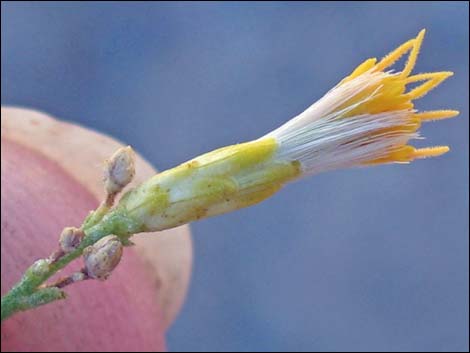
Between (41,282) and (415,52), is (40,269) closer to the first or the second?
(41,282)

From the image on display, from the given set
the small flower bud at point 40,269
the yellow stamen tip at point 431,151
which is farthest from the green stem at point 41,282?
the yellow stamen tip at point 431,151

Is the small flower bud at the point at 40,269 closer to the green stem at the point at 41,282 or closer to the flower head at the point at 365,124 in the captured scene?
the green stem at the point at 41,282

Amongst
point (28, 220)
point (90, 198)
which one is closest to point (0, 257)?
point (28, 220)

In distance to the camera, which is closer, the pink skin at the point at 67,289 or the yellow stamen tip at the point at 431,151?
the yellow stamen tip at the point at 431,151

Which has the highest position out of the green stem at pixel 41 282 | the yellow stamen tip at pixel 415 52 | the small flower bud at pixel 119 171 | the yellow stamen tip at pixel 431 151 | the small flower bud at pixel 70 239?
the yellow stamen tip at pixel 415 52

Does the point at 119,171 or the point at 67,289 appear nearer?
the point at 119,171

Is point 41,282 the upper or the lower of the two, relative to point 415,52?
lower

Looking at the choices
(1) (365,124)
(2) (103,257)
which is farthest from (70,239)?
(1) (365,124)
